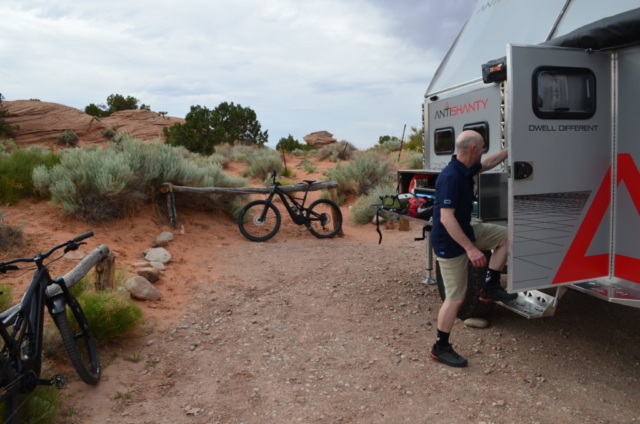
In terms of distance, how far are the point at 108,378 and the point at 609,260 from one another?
385cm

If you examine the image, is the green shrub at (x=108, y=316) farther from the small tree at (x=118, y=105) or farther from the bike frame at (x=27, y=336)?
the small tree at (x=118, y=105)

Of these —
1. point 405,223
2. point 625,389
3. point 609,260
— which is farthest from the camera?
point 405,223

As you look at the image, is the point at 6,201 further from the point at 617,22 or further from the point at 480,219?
the point at 617,22

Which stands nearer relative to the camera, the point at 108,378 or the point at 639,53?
the point at 639,53

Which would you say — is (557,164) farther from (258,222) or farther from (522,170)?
(258,222)

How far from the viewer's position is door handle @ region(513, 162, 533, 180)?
3326 millimetres

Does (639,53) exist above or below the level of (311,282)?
above

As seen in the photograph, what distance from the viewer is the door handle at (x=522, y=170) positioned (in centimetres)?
333

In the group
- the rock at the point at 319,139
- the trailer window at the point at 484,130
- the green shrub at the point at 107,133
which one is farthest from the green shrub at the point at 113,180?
the rock at the point at 319,139

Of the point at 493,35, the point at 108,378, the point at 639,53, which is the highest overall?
the point at 493,35

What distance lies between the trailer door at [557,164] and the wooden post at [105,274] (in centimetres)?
373

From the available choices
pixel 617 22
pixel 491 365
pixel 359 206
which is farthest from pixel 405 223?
pixel 617 22

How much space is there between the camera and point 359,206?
36.6 feet

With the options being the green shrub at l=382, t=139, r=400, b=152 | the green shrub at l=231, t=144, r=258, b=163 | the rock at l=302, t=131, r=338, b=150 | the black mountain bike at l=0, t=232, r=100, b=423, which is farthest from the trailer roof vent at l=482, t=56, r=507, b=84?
the rock at l=302, t=131, r=338, b=150
